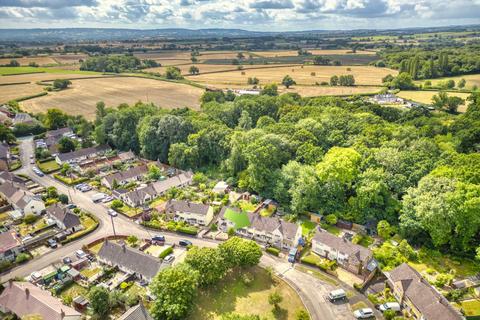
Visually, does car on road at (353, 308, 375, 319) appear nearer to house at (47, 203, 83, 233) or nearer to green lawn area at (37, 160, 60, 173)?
house at (47, 203, 83, 233)

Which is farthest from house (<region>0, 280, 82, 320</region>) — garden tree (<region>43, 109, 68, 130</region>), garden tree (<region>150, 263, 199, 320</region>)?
garden tree (<region>43, 109, 68, 130</region>)

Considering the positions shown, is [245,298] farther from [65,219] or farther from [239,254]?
[65,219]

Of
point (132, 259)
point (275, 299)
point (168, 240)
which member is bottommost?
point (168, 240)

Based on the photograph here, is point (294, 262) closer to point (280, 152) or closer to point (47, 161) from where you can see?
point (280, 152)

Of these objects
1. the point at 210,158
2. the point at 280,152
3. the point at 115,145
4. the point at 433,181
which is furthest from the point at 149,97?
the point at 433,181

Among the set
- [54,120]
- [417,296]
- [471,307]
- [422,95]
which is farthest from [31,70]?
[471,307]

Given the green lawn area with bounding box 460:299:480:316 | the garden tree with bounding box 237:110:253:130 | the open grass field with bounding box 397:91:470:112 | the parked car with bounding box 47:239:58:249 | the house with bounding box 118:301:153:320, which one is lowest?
the green lawn area with bounding box 460:299:480:316

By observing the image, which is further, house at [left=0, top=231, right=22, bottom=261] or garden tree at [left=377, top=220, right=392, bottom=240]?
garden tree at [left=377, top=220, right=392, bottom=240]
